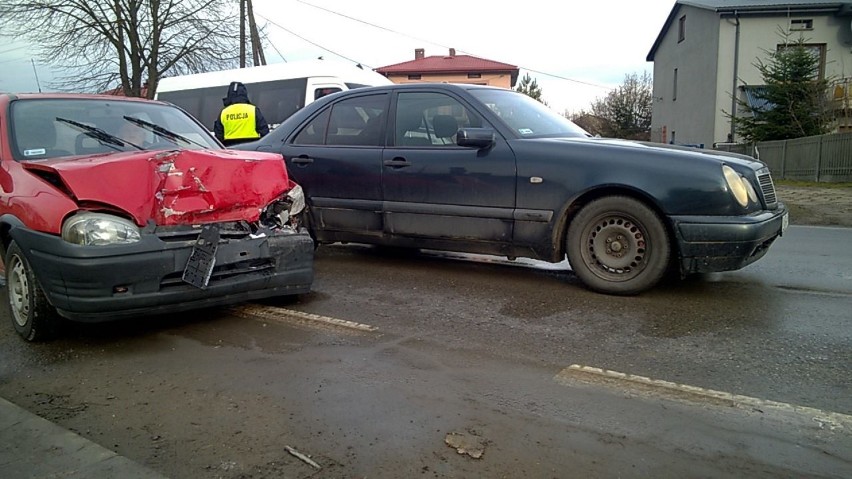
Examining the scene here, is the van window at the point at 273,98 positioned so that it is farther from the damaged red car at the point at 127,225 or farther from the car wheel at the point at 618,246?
the car wheel at the point at 618,246

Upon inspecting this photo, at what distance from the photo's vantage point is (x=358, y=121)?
6.12 metres

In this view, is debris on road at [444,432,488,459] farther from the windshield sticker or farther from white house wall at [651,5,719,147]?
white house wall at [651,5,719,147]

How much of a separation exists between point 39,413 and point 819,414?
3684 millimetres

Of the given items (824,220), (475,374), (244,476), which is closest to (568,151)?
(475,374)

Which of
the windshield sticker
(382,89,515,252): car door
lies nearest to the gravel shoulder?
(382,89,515,252): car door

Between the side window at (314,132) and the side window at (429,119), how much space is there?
0.87 m

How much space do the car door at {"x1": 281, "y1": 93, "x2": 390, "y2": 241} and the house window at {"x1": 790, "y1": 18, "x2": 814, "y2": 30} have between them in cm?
2638

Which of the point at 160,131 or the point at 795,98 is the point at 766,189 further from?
the point at 795,98

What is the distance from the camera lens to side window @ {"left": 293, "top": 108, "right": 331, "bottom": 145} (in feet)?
20.8

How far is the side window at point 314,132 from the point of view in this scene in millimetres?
6330

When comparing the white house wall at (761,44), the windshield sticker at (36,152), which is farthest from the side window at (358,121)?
the white house wall at (761,44)

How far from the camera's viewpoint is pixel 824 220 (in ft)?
33.2

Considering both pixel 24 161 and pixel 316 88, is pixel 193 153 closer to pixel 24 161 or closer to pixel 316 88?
pixel 24 161

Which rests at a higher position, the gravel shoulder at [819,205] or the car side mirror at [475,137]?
the car side mirror at [475,137]
